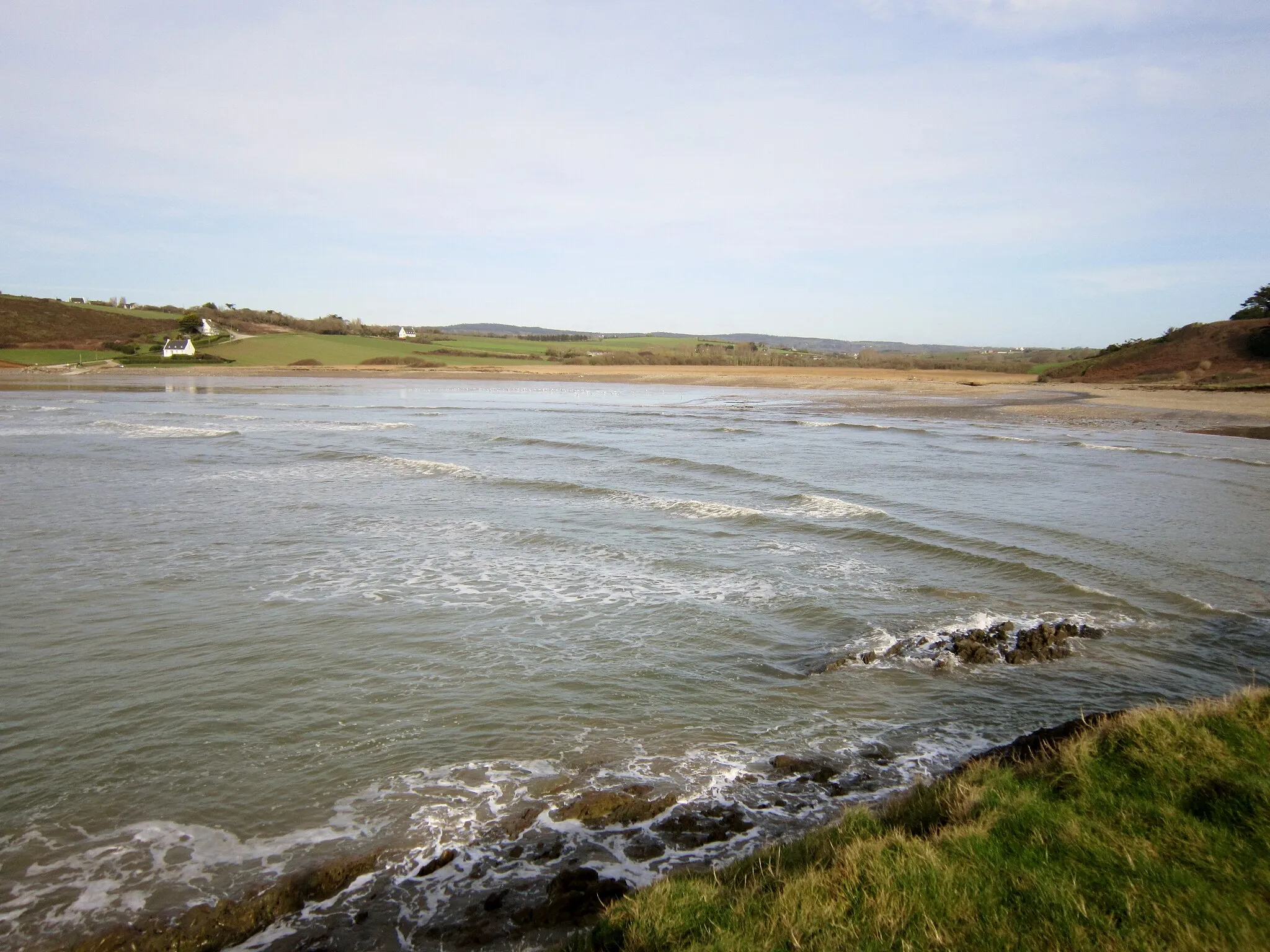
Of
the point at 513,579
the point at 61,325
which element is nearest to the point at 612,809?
the point at 513,579

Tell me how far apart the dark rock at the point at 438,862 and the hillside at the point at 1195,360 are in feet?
156

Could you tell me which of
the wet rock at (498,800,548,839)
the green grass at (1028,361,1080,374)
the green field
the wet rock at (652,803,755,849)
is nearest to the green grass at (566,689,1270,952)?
the wet rock at (652,803,755,849)

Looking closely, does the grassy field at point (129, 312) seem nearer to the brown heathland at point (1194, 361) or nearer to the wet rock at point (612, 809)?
the brown heathland at point (1194, 361)

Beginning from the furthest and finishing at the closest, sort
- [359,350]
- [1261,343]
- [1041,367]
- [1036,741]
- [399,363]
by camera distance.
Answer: [359,350], [399,363], [1041,367], [1261,343], [1036,741]

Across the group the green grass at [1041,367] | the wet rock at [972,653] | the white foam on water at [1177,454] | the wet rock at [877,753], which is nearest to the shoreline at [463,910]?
the wet rock at [877,753]

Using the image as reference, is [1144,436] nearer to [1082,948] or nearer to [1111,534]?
[1111,534]

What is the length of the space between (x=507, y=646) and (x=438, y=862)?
3.44 m

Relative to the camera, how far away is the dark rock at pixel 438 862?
15.0ft

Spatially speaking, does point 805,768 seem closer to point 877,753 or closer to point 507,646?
point 877,753

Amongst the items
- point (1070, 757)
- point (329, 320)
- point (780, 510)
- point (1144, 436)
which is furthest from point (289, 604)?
point (329, 320)

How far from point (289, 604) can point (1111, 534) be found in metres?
12.1

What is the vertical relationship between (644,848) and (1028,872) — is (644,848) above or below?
below

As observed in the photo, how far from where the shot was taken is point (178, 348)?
3135 inches

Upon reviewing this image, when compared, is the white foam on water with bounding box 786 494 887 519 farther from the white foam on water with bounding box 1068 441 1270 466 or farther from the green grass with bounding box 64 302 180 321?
the green grass with bounding box 64 302 180 321
